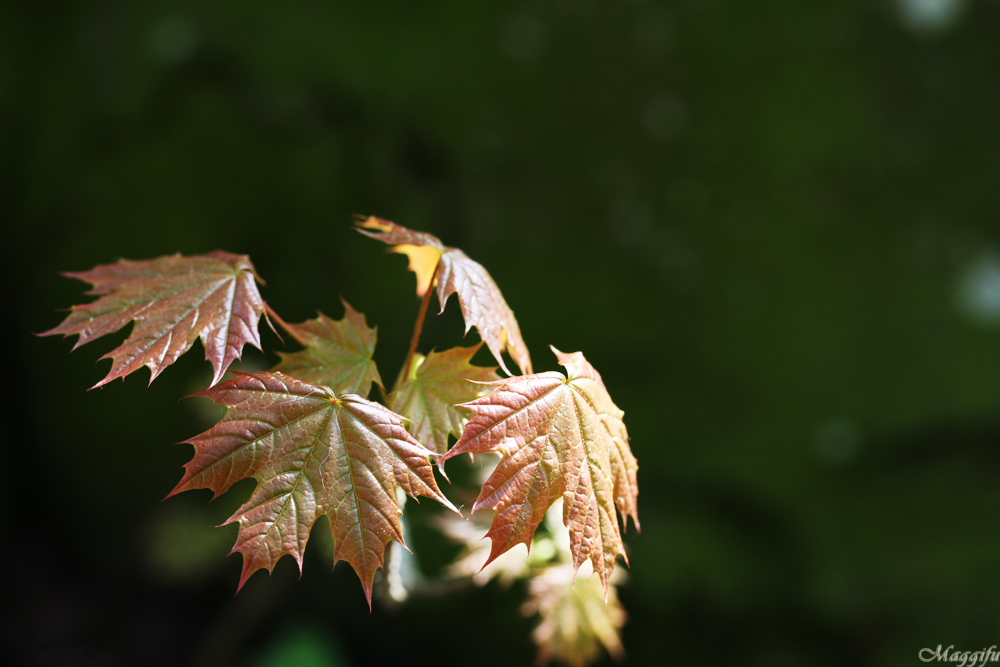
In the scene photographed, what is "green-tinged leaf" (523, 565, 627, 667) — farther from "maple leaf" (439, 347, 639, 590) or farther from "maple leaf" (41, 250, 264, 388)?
"maple leaf" (41, 250, 264, 388)

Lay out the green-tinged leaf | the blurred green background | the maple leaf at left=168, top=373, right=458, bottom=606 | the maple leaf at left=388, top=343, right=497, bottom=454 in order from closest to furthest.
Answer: the maple leaf at left=168, top=373, right=458, bottom=606
the maple leaf at left=388, top=343, right=497, bottom=454
the green-tinged leaf
the blurred green background

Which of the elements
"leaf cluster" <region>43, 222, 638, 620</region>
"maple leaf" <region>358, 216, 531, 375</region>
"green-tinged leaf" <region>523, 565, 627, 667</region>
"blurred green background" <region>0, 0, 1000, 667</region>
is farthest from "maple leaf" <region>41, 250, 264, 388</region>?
"blurred green background" <region>0, 0, 1000, 667</region>

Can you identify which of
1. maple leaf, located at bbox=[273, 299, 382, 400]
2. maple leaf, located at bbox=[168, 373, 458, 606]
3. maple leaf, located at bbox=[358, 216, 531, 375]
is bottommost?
maple leaf, located at bbox=[168, 373, 458, 606]

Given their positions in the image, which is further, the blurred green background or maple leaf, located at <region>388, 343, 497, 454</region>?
the blurred green background

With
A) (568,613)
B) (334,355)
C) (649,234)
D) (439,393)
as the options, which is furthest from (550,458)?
(649,234)

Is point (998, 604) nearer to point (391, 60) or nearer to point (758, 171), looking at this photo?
point (758, 171)

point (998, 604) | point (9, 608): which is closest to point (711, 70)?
point (998, 604)

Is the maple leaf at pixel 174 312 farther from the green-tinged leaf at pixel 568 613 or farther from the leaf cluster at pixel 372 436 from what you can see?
the green-tinged leaf at pixel 568 613
